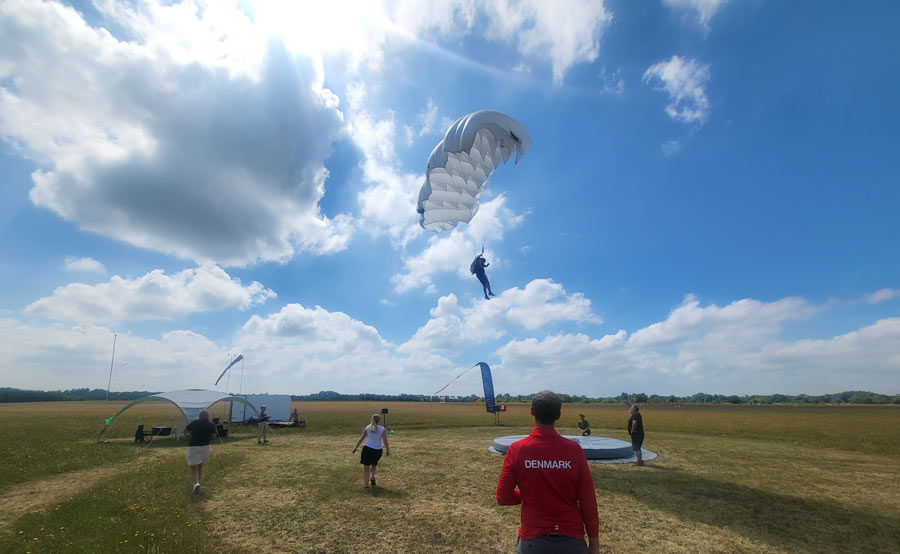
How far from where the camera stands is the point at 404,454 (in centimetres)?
1385

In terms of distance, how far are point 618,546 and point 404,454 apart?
354 inches

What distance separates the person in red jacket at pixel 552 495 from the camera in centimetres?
272

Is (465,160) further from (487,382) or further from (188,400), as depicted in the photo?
(188,400)

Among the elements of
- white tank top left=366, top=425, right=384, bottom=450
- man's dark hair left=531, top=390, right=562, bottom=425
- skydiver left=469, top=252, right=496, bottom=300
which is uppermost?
skydiver left=469, top=252, right=496, bottom=300

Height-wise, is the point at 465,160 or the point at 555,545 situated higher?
the point at 465,160

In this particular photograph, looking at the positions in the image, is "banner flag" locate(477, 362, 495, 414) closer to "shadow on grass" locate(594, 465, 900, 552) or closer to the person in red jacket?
"shadow on grass" locate(594, 465, 900, 552)

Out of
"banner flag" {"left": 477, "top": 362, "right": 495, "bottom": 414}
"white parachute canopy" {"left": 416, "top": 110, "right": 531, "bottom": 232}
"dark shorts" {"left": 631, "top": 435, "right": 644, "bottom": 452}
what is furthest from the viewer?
"banner flag" {"left": 477, "top": 362, "right": 495, "bottom": 414}

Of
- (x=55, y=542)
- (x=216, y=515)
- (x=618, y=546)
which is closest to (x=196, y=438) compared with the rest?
(x=216, y=515)

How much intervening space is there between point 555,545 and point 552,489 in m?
0.33

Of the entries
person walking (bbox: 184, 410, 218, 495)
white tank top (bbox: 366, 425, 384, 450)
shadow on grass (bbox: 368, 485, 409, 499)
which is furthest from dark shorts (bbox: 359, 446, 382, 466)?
person walking (bbox: 184, 410, 218, 495)

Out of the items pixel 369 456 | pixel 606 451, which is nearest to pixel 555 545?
pixel 369 456

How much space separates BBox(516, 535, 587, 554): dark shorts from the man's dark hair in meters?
0.73

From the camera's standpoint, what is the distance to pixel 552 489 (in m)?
2.79

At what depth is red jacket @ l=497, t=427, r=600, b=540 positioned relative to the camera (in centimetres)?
275
